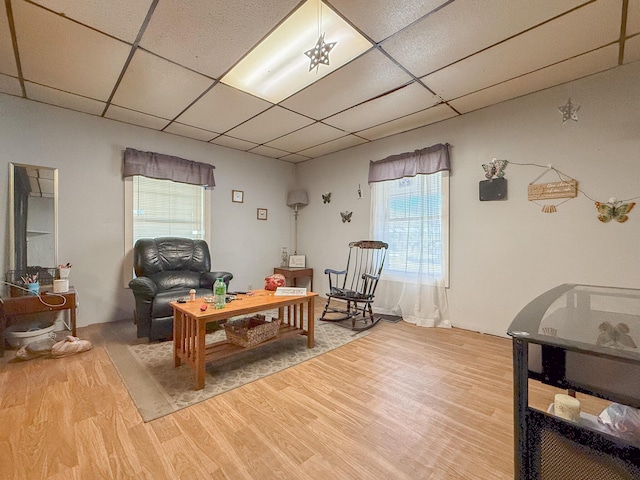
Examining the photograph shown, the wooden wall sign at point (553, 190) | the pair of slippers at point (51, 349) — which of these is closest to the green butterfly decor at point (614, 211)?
the wooden wall sign at point (553, 190)

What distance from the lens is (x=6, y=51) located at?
2041 mm

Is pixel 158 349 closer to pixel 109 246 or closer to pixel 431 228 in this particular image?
pixel 109 246

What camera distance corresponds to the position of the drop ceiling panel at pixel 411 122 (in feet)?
9.97

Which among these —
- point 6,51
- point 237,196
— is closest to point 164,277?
point 237,196

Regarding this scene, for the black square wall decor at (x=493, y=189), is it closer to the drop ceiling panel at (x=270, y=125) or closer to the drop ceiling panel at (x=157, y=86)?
the drop ceiling panel at (x=270, y=125)

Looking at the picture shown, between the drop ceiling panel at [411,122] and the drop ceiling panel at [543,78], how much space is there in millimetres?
149

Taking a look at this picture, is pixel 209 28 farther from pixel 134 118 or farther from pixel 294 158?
pixel 294 158

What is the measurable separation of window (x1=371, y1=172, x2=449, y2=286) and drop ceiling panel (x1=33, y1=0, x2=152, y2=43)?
3.03m

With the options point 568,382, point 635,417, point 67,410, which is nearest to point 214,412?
point 67,410

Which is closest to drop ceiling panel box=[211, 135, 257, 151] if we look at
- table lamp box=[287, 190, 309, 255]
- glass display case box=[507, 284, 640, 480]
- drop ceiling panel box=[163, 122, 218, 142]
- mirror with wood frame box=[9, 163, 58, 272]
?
drop ceiling panel box=[163, 122, 218, 142]

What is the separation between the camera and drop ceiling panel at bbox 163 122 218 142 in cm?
351

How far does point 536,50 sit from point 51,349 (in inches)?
185

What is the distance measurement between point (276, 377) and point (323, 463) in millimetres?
859

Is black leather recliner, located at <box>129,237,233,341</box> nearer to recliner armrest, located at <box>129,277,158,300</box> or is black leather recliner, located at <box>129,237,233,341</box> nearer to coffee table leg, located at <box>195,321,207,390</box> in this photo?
recliner armrest, located at <box>129,277,158,300</box>
